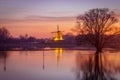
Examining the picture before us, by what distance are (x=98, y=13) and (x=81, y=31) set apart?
5215 mm

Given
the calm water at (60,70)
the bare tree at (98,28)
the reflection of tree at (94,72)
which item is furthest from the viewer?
the bare tree at (98,28)

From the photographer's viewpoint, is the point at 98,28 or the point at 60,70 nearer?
the point at 60,70

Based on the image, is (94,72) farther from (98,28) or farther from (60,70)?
(98,28)

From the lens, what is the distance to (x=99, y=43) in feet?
194

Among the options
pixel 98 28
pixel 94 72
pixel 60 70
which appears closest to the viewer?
pixel 94 72

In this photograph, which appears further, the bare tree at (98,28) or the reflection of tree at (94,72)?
the bare tree at (98,28)

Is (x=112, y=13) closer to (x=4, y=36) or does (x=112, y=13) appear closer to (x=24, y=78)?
(x=24, y=78)

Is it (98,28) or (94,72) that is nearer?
(94,72)

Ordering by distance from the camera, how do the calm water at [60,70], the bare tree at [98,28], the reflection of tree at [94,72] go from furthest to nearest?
the bare tree at [98,28] → the calm water at [60,70] → the reflection of tree at [94,72]

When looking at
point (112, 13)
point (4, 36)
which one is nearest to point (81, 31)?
point (112, 13)

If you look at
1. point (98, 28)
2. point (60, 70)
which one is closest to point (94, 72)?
point (60, 70)

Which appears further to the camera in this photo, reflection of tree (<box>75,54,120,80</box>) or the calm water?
the calm water

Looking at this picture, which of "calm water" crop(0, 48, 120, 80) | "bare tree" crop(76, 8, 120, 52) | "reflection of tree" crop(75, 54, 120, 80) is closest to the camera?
"reflection of tree" crop(75, 54, 120, 80)

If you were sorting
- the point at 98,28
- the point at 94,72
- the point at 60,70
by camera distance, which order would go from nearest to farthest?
the point at 94,72 < the point at 60,70 < the point at 98,28
